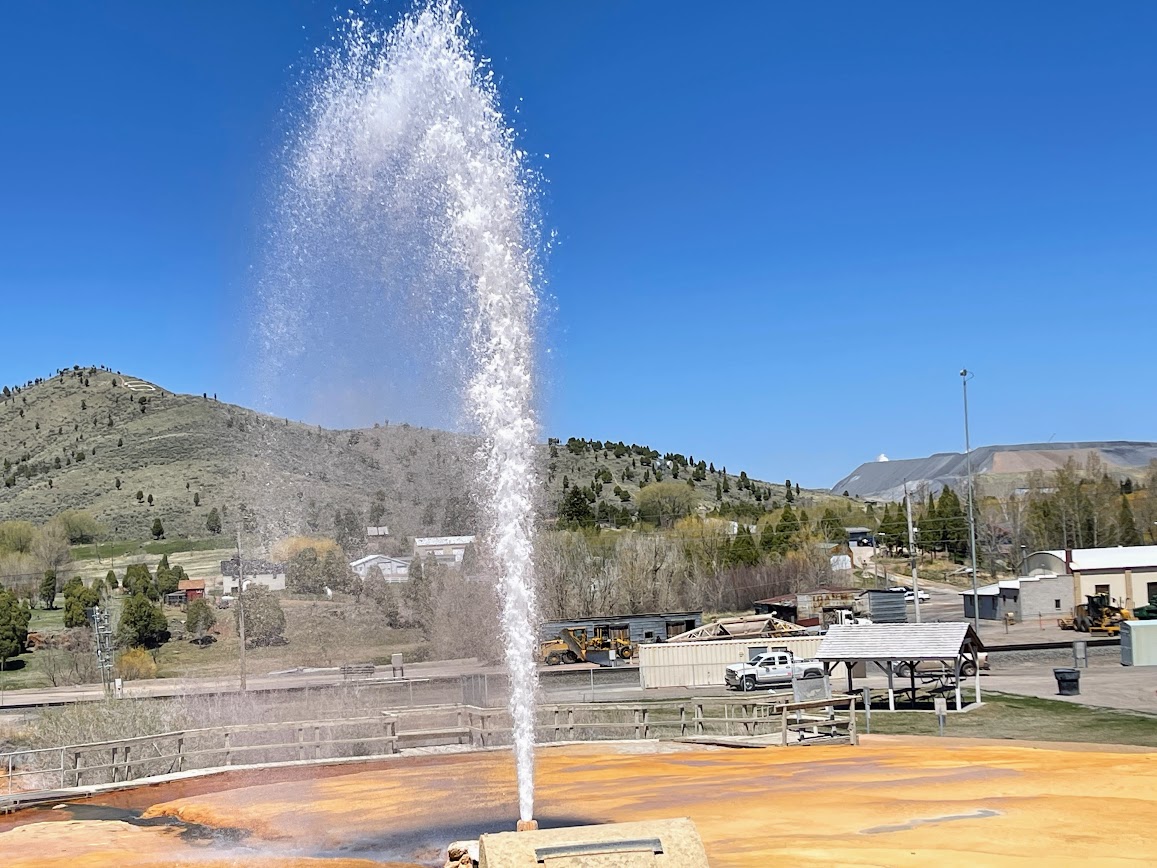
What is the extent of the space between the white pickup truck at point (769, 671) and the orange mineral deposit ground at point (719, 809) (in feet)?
60.5

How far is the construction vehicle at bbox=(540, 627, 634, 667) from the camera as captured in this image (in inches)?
2302

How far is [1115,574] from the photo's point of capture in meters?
66.1

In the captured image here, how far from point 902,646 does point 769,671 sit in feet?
31.8

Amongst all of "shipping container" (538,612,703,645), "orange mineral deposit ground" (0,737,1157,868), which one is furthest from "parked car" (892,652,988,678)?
"shipping container" (538,612,703,645)

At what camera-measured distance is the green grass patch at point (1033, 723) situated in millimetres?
26203

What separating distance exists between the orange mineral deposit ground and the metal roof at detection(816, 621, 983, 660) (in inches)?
358

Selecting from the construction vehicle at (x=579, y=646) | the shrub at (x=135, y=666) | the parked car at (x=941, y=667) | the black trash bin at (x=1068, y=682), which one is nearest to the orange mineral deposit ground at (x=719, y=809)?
the black trash bin at (x=1068, y=682)

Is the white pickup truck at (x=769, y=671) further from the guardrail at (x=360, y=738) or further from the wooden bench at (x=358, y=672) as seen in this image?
the wooden bench at (x=358, y=672)

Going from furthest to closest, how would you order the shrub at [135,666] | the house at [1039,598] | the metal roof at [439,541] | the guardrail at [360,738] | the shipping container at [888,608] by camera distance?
the metal roof at [439,541] < the house at [1039,598] < the shrub at [135,666] < the shipping container at [888,608] < the guardrail at [360,738]

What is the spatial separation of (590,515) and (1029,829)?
333 ft

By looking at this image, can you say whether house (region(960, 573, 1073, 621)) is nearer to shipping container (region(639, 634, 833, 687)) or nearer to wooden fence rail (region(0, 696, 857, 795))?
shipping container (region(639, 634, 833, 687))

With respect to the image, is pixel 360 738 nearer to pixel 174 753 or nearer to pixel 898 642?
pixel 174 753

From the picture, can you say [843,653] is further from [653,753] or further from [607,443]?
[607,443]

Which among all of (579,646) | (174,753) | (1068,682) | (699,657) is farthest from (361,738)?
(579,646)
